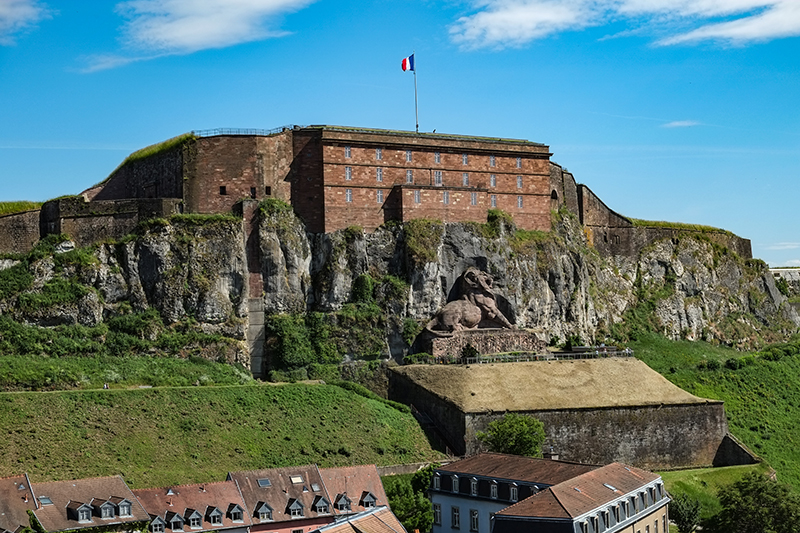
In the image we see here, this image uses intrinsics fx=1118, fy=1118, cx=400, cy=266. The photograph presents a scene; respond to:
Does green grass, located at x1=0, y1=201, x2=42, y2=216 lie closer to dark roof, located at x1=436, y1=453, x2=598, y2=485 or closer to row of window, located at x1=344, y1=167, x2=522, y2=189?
row of window, located at x1=344, y1=167, x2=522, y2=189

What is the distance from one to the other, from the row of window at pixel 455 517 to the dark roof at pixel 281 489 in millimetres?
5700

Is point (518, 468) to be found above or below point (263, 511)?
above

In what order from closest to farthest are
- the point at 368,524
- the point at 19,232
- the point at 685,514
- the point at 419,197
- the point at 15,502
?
the point at 368,524 → the point at 15,502 → the point at 685,514 → the point at 19,232 → the point at 419,197

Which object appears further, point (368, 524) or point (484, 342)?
point (484, 342)

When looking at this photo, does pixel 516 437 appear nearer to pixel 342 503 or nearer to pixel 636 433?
pixel 636 433

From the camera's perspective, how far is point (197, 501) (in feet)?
160

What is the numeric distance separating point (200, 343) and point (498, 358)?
20.0 m

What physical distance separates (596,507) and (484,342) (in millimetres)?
32711

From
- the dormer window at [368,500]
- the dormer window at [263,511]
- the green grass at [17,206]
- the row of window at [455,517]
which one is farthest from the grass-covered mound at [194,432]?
the green grass at [17,206]

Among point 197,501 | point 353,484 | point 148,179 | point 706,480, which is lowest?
point 706,480

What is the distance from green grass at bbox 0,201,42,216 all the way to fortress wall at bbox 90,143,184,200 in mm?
5410

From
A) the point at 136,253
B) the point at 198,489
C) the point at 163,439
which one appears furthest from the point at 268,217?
the point at 198,489

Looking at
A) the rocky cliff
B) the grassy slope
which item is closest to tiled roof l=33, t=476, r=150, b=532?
the rocky cliff

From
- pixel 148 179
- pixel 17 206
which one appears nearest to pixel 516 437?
pixel 148 179
